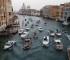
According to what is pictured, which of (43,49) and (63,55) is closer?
(63,55)

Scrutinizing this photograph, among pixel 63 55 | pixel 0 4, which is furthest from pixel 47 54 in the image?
pixel 0 4

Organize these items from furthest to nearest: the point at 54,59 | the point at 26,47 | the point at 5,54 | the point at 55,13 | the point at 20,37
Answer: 1. the point at 55,13
2. the point at 20,37
3. the point at 26,47
4. the point at 5,54
5. the point at 54,59

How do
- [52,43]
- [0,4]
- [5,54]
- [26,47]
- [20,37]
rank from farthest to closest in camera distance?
[0,4] < [20,37] < [52,43] < [26,47] < [5,54]

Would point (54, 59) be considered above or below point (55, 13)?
below

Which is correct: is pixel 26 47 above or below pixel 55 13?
below

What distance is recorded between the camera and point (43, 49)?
3747 cm

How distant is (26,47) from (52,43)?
8671 mm

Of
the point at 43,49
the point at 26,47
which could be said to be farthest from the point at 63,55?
the point at 26,47

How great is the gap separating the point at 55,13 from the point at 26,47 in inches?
3601

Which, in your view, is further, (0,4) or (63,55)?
(0,4)

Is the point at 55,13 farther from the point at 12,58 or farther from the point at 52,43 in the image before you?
the point at 12,58

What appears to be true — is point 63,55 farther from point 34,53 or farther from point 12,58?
point 12,58

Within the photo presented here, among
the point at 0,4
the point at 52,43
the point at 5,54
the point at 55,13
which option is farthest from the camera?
the point at 55,13

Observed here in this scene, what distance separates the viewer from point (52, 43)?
138ft
